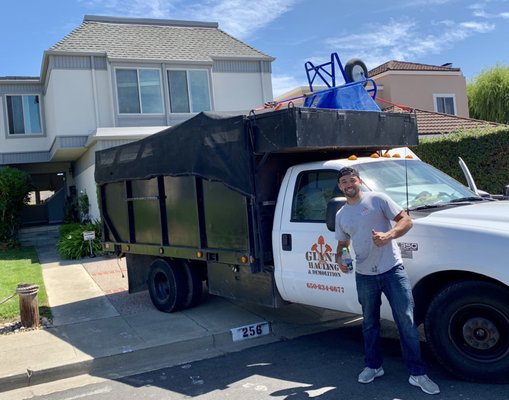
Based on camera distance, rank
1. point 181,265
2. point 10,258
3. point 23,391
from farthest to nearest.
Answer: point 10,258 < point 181,265 < point 23,391

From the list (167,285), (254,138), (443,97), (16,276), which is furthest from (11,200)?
(443,97)

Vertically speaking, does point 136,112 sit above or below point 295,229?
above

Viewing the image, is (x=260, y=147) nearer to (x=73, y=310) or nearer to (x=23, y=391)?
(x=23, y=391)

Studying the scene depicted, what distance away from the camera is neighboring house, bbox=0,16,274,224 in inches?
650

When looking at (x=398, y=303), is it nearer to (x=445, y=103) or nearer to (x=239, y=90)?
(x=239, y=90)

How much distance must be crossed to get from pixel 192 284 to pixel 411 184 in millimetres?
3360

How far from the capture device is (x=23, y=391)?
5.01 meters

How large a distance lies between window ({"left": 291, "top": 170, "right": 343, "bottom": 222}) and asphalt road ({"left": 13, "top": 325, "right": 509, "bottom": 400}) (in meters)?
1.44

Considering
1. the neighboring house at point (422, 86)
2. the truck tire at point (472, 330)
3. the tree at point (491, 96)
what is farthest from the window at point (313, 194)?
the tree at point (491, 96)

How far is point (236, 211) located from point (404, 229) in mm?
2098

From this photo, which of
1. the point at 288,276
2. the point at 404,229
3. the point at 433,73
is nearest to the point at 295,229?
the point at 288,276

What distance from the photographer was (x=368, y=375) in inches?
173

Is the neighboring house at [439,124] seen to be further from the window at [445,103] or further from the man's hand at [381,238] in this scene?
the man's hand at [381,238]

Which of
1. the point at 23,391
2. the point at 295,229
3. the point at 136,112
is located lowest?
the point at 23,391
